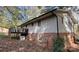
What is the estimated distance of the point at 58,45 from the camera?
2266 mm

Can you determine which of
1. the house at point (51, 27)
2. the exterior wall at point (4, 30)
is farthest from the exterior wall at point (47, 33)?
the exterior wall at point (4, 30)

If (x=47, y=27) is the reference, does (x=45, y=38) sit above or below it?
below

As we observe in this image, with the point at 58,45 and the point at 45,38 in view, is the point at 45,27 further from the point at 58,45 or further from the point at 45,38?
the point at 58,45

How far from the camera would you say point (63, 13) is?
2.29m

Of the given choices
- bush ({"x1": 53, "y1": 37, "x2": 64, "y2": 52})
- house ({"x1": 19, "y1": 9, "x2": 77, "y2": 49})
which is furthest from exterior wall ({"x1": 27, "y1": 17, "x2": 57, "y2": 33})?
bush ({"x1": 53, "y1": 37, "x2": 64, "y2": 52})

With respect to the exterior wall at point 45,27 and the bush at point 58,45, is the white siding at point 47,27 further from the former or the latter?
the bush at point 58,45

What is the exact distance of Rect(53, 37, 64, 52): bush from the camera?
2.25 meters

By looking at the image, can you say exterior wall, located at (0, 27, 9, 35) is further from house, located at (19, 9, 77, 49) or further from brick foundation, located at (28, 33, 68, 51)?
brick foundation, located at (28, 33, 68, 51)

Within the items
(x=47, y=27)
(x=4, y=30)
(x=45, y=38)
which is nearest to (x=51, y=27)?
(x=47, y=27)

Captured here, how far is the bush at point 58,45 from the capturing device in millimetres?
2246

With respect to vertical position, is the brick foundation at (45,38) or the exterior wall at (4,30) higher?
the exterior wall at (4,30)

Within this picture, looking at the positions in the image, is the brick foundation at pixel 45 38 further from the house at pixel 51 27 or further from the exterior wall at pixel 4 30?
the exterior wall at pixel 4 30
